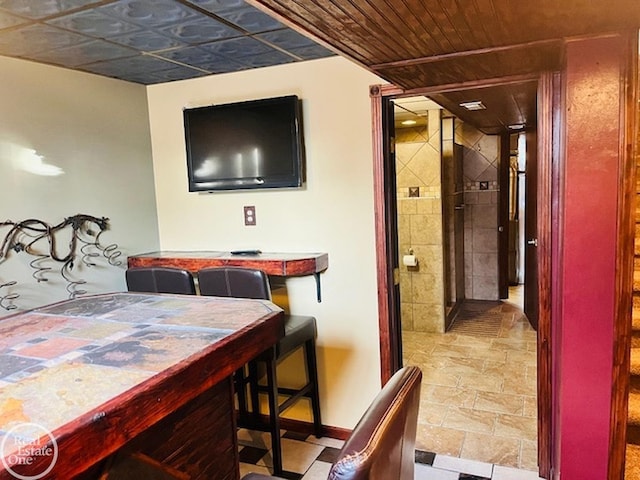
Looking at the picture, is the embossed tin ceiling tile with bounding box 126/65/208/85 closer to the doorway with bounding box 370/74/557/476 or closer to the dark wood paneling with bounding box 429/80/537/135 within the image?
the doorway with bounding box 370/74/557/476

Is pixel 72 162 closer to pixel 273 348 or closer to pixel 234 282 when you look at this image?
pixel 234 282

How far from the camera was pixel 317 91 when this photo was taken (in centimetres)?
275

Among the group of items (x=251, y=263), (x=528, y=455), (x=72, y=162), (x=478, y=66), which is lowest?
(x=528, y=455)

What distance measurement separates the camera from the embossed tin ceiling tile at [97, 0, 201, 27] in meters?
1.80

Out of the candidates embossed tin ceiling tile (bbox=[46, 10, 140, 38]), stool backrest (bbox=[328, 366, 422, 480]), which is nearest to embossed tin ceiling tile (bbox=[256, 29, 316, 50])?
embossed tin ceiling tile (bbox=[46, 10, 140, 38])

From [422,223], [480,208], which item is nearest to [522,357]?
Answer: [422,223]

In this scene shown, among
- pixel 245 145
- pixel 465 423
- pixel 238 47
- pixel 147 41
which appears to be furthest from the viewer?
pixel 465 423

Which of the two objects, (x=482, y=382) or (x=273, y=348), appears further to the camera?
(x=482, y=382)

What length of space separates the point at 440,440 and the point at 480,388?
0.83 metres

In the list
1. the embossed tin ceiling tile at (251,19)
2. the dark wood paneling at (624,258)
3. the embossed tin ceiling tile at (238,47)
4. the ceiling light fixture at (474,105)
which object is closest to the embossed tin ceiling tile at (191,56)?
the embossed tin ceiling tile at (238,47)

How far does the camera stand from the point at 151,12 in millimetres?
1885

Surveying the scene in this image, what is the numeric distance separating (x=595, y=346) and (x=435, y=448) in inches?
49.7

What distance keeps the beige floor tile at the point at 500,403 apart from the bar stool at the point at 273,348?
1157 mm

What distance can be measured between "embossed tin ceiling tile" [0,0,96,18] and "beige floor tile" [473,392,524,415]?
3.16 meters
